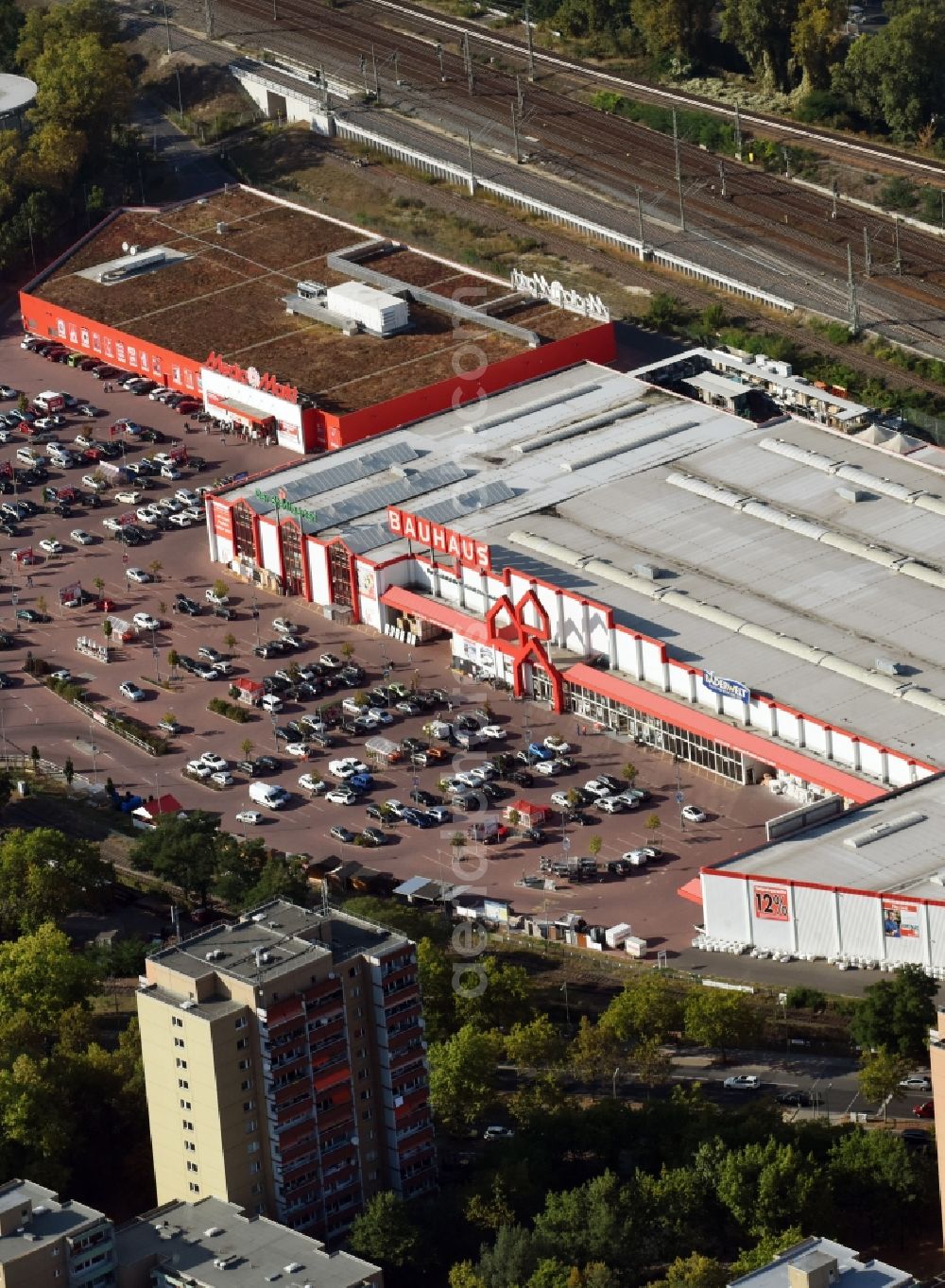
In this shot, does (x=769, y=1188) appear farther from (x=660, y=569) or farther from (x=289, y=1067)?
(x=660, y=569)

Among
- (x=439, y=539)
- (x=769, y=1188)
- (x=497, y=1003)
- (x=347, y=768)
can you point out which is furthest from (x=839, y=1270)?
(x=439, y=539)

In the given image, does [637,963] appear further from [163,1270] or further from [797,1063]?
[163,1270]

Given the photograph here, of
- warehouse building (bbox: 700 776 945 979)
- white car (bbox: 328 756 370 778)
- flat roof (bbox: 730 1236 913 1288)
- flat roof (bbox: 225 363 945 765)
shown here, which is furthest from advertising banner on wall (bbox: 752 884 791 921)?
flat roof (bbox: 730 1236 913 1288)

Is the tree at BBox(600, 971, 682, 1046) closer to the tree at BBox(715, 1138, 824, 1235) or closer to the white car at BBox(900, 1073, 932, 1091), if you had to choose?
the white car at BBox(900, 1073, 932, 1091)

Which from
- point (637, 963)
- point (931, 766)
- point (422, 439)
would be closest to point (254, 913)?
point (637, 963)

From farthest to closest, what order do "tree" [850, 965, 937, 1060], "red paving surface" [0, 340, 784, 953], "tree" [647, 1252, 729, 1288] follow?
"red paving surface" [0, 340, 784, 953], "tree" [850, 965, 937, 1060], "tree" [647, 1252, 729, 1288]
